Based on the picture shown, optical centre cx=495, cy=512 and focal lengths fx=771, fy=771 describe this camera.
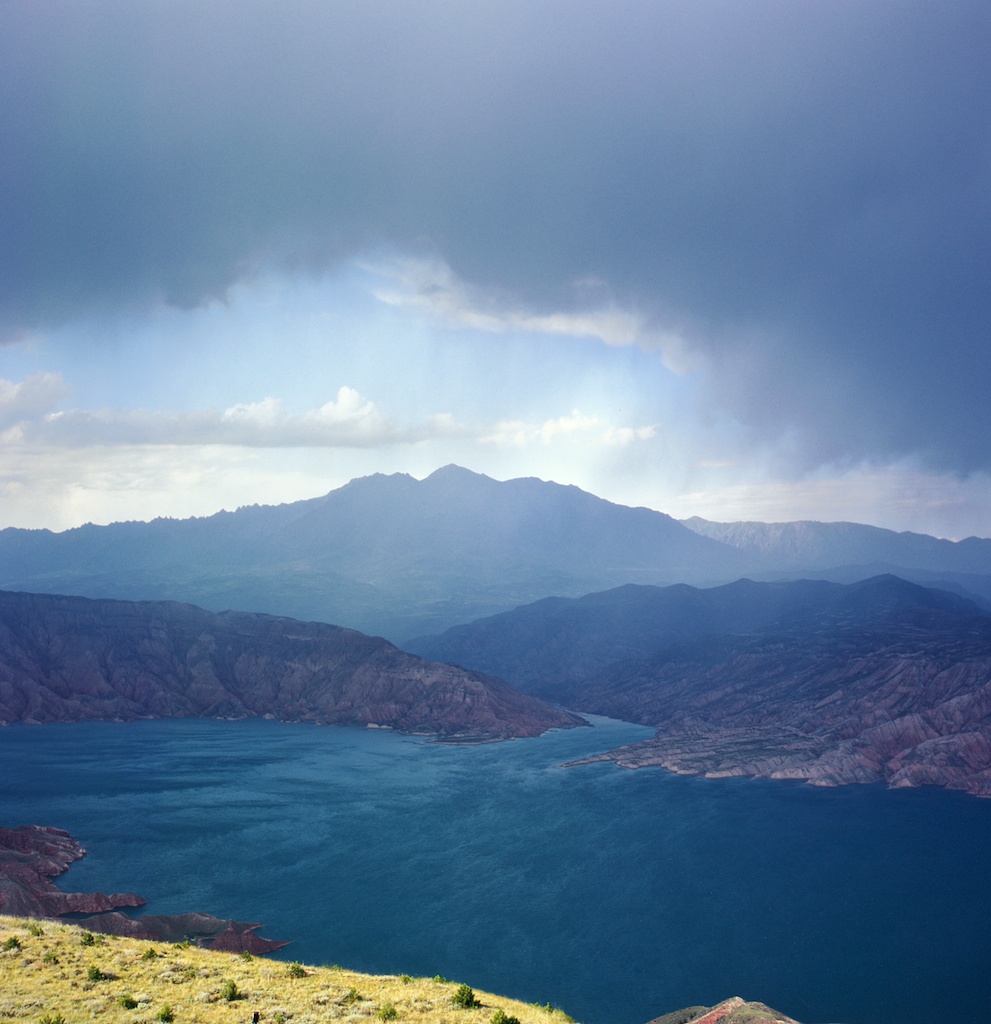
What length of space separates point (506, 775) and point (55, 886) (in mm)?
83463

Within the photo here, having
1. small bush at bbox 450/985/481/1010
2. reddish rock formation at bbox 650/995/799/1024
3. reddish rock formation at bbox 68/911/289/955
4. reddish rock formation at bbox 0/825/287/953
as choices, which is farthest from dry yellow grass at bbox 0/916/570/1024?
reddish rock formation at bbox 0/825/287/953

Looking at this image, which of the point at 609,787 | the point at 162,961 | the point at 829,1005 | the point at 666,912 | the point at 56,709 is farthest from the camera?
the point at 56,709

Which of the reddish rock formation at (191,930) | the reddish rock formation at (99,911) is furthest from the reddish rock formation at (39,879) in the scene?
the reddish rock formation at (191,930)

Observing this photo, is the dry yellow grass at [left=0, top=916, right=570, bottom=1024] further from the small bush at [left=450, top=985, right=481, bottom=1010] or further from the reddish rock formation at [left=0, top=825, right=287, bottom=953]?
the reddish rock formation at [left=0, top=825, right=287, bottom=953]

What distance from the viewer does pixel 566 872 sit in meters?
93.5

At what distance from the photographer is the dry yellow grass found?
84.7 ft

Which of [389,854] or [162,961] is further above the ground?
[162,961]

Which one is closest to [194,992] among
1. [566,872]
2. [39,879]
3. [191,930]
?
[191,930]

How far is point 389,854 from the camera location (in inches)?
3937

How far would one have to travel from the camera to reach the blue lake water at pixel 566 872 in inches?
2628

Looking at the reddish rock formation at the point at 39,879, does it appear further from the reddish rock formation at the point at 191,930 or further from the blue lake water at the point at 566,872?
the reddish rock formation at the point at 191,930

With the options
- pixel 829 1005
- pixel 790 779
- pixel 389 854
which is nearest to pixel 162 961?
pixel 829 1005

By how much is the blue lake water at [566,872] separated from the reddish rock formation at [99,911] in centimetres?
303

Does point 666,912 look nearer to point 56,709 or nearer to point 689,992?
point 689,992
